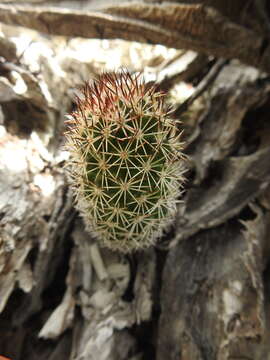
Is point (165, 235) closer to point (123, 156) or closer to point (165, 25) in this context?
point (123, 156)

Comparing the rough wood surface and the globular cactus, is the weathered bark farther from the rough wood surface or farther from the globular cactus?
the globular cactus

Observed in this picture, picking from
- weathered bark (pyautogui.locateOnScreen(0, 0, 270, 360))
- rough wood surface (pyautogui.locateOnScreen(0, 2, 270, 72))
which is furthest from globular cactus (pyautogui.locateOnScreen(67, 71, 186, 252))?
rough wood surface (pyautogui.locateOnScreen(0, 2, 270, 72))

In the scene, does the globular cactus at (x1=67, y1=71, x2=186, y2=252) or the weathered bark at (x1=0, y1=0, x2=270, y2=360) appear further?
the weathered bark at (x1=0, y1=0, x2=270, y2=360)

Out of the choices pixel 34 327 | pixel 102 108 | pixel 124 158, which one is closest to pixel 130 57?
pixel 102 108

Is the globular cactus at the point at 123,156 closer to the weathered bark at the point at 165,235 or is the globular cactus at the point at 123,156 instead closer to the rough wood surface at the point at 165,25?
the weathered bark at the point at 165,235

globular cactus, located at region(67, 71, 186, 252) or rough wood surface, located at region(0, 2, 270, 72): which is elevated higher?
rough wood surface, located at region(0, 2, 270, 72)

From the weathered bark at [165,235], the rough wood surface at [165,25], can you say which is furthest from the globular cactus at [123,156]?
the rough wood surface at [165,25]
